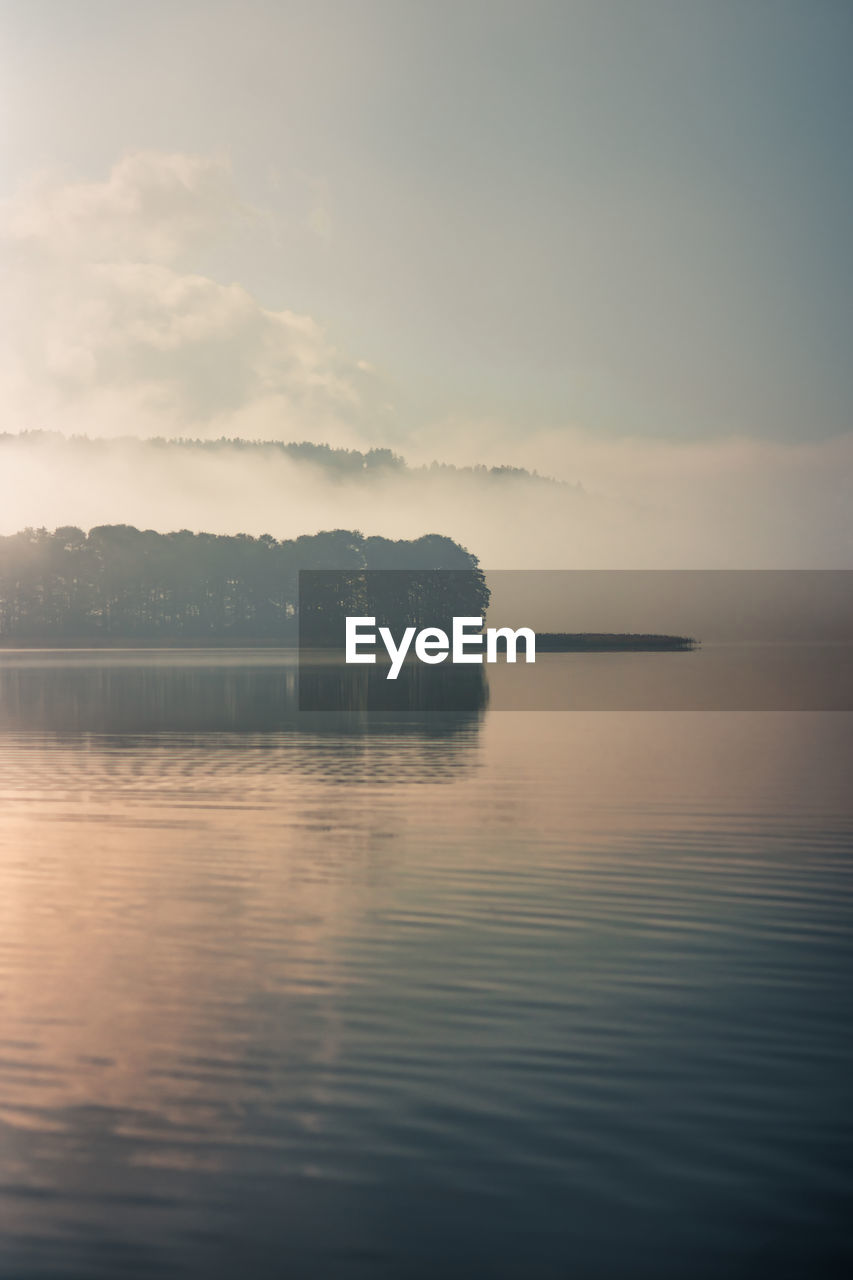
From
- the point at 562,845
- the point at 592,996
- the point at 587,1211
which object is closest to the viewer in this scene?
the point at 587,1211

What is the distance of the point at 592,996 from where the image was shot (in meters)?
10.9

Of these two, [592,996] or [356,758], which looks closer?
[592,996]

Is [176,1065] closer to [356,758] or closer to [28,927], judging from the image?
[28,927]

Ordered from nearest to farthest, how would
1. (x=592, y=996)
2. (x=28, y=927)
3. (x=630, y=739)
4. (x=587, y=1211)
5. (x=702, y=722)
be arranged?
(x=587, y=1211) < (x=592, y=996) < (x=28, y=927) < (x=630, y=739) < (x=702, y=722)

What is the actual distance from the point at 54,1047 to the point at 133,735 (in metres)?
28.4

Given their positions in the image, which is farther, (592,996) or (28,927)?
(28,927)

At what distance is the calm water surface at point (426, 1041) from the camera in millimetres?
6789

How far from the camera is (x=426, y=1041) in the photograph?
31.8 feet

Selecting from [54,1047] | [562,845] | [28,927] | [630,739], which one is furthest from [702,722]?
[54,1047]

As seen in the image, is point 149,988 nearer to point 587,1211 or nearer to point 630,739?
point 587,1211

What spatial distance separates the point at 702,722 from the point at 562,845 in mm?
24222

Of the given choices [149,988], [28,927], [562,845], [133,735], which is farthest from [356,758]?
[149,988]

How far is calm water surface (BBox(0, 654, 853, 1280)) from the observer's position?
6.79m

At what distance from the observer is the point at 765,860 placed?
17406 millimetres
